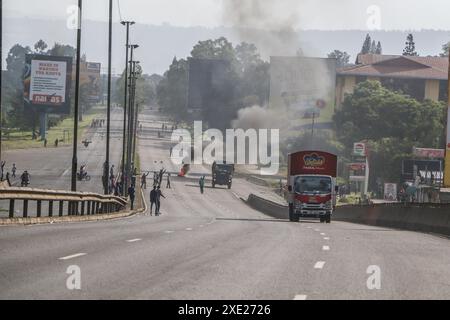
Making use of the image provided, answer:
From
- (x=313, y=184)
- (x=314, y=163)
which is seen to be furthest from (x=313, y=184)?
(x=314, y=163)

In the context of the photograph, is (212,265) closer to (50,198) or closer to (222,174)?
(50,198)

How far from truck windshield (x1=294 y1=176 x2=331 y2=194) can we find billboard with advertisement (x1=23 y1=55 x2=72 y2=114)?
320 ft

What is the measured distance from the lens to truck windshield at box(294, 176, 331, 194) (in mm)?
52844

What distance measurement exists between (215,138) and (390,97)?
2631 centimetres

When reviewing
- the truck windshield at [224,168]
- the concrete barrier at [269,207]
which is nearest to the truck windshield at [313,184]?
the concrete barrier at [269,207]

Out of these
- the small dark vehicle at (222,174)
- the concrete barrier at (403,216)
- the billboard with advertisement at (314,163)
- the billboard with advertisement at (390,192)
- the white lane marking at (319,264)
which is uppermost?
the white lane marking at (319,264)

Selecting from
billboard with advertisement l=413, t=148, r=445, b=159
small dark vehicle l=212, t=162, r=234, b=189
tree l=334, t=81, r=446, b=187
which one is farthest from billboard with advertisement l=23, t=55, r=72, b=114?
billboard with advertisement l=413, t=148, r=445, b=159

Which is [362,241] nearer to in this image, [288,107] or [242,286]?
[242,286]

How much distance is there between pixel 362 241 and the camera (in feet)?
93.9

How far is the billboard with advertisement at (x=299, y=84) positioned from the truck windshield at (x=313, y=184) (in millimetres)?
105859

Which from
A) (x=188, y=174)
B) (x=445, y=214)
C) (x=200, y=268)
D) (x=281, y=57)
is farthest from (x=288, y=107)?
(x=200, y=268)

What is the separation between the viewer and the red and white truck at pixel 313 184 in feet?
173

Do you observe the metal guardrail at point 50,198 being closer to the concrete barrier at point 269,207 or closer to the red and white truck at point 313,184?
the red and white truck at point 313,184

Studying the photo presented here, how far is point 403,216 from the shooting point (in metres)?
45.9
